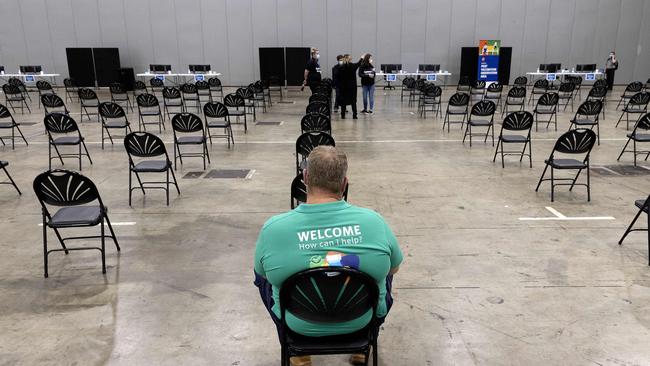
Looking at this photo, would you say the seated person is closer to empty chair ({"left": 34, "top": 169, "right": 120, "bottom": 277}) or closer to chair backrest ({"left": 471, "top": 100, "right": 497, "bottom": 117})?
empty chair ({"left": 34, "top": 169, "right": 120, "bottom": 277})

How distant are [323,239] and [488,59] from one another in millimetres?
20596

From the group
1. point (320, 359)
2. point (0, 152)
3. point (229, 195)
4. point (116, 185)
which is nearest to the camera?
point (320, 359)

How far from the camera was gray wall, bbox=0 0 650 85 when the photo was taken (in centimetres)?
2172

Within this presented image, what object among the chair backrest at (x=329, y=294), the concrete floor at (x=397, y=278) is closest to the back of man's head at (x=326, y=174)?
the chair backrest at (x=329, y=294)

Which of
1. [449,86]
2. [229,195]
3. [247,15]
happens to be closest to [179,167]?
[229,195]

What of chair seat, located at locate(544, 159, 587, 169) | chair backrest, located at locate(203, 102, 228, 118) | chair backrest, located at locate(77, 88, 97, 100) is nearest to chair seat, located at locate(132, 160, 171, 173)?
chair backrest, located at locate(203, 102, 228, 118)

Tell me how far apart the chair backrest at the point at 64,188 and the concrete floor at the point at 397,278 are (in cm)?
65

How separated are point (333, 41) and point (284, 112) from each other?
8.92 meters

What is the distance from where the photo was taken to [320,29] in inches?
864

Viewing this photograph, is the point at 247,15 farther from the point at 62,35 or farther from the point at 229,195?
the point at 229,195

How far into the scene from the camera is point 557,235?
16.1 feet

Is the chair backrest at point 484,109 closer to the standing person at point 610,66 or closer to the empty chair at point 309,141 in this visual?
the empty chair at point 309,141

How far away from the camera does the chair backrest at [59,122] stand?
24.5 ft

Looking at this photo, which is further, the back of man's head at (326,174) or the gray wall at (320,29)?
the gray wall at (320,29)
